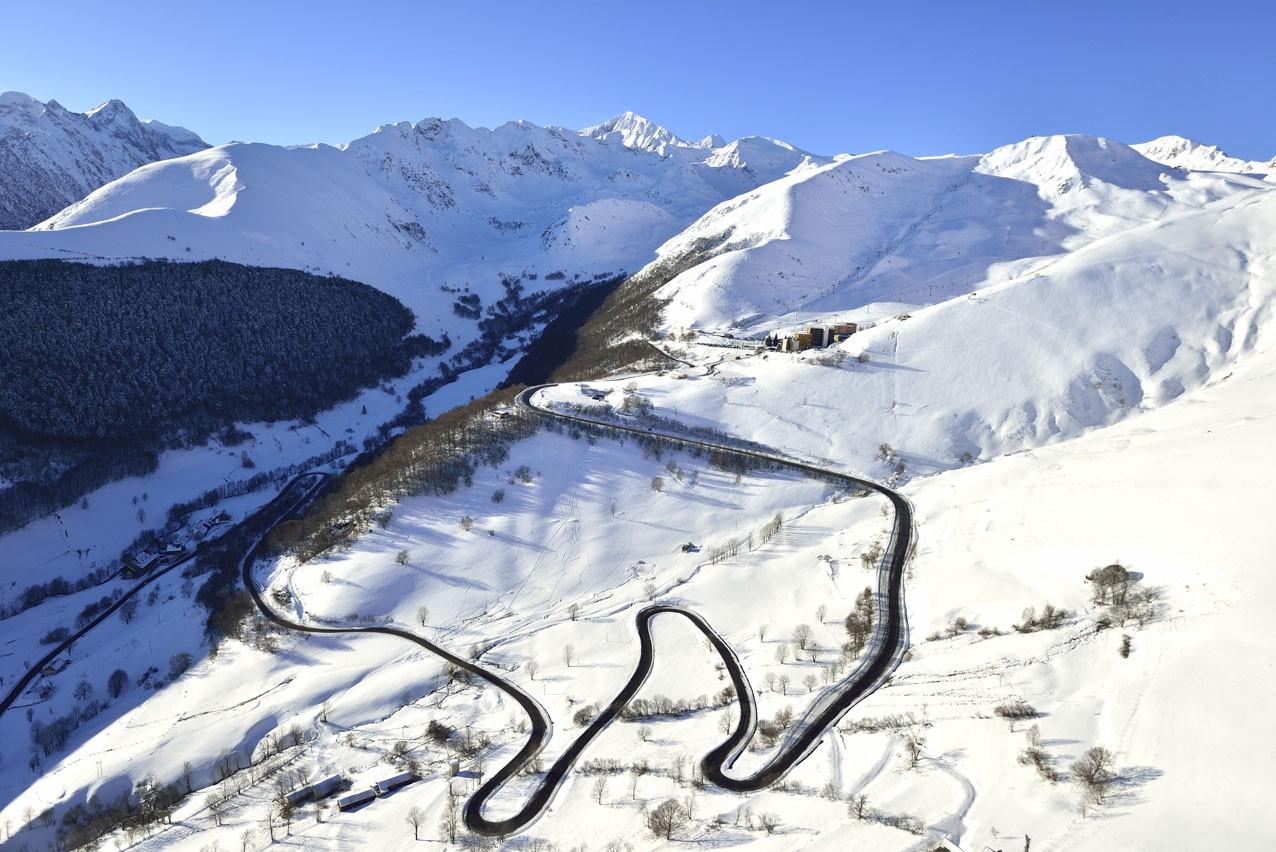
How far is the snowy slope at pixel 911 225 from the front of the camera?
133625 millimetres

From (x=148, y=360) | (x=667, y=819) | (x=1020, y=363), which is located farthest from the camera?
(x=148, y=360)

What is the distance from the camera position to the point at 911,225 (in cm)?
16450

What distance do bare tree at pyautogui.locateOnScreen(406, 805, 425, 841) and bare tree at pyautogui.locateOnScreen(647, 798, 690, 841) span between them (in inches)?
401

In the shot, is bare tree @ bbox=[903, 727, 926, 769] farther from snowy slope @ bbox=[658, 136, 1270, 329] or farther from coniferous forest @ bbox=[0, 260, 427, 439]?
coniferous forest @ bbox=[0, 260, 427, 439]

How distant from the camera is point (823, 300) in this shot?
132250 mm

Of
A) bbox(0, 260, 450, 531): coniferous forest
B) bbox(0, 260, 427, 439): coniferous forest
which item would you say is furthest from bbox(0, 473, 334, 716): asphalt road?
bbox(0, 260, 427, 439): coniferous forest

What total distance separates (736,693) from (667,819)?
1325 centimetres

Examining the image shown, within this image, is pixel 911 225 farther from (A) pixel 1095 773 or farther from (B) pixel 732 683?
(A) pixel 1095 773

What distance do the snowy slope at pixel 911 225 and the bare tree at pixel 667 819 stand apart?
4099 inches

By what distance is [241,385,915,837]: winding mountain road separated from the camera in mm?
29875

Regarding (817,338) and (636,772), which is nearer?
(636,772)

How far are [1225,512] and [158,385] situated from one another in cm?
13443

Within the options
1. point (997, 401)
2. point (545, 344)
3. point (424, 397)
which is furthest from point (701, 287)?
point (997, 401)

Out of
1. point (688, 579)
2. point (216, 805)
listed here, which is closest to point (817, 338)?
point (688, 579)
